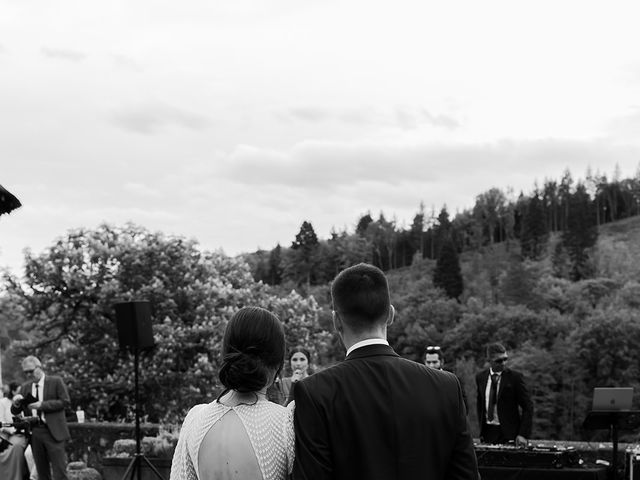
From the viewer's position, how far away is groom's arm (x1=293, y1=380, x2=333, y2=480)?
2.63m

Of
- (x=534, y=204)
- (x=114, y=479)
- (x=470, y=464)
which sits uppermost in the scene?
(x=534, y=204)

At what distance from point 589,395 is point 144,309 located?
56.1 meters

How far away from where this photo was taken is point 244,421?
2.94 m

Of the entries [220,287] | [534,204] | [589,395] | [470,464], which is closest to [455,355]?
[589,395]

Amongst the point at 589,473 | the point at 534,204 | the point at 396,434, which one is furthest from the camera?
the point at 534,204

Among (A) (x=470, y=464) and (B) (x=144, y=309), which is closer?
(A) (x=470, y=464)

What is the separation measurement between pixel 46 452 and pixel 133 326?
117 inches

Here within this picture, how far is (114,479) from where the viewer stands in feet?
35.6

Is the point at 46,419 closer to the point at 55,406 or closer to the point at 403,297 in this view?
the point at 55,406

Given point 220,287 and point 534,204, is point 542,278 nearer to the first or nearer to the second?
point 534,204

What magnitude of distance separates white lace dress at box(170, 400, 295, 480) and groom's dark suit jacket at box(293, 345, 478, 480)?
7.5 inches

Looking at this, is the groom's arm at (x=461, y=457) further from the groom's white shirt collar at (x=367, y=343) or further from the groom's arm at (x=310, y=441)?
the groom's arm at (x=310, y=441)

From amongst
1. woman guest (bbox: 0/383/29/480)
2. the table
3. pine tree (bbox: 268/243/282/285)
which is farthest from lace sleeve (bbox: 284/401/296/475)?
pine tree (bbox: 268/243/282/285)

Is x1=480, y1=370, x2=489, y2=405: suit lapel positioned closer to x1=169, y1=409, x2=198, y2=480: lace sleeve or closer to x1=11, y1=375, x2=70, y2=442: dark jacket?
x1=11, y1=375, x2=70, y2=442: dark jacket
